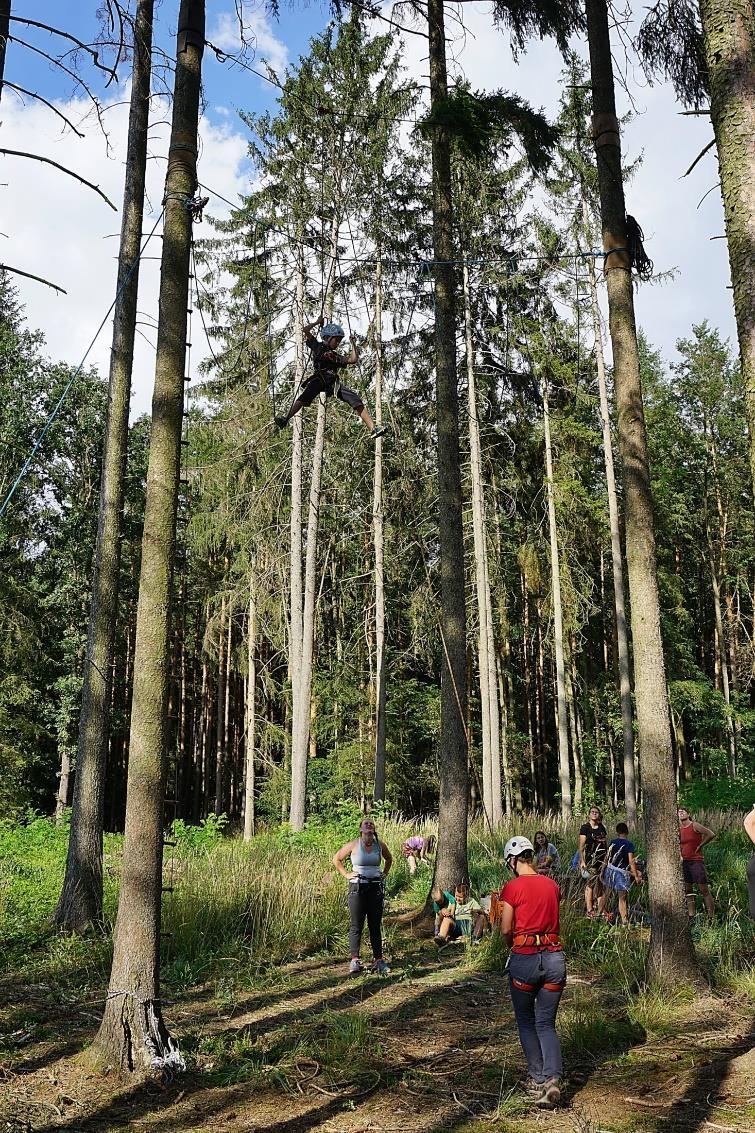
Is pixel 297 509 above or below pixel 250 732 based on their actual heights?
above

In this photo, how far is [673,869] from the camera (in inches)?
289

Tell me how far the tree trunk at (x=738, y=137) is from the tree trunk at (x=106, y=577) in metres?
5.77

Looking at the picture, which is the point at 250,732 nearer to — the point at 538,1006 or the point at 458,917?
the point at 458,917

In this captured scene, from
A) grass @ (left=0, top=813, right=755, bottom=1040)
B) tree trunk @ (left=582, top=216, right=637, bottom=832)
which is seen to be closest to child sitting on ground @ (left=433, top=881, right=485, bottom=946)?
grass @ (left=0, top=813, right=755, bottom=1040)

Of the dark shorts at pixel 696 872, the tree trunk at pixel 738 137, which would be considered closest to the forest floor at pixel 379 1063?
the dark shorts at pixel 696 872

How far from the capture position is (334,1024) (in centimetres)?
639

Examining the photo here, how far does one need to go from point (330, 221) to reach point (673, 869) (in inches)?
575

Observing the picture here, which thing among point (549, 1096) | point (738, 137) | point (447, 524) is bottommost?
point (549, 1096)

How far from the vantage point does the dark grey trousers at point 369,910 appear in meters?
8.30

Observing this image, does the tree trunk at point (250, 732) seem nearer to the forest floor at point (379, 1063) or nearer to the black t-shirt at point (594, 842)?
the black t-shirt at point (594, 842)

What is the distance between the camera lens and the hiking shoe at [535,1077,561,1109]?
4.86m

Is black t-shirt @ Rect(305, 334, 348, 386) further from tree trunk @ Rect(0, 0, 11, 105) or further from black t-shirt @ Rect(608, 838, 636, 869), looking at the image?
black t-shirt @ Rect(608, 838, 636, 869)

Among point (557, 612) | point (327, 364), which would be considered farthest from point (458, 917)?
point (557, 612)

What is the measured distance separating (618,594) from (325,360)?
11.8 m
